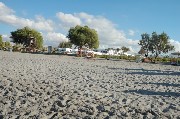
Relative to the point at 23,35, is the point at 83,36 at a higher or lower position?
lower

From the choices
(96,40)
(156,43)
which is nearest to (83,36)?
(96,40)

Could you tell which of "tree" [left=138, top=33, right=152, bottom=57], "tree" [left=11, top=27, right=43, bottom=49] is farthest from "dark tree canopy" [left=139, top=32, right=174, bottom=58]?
"tree" [left=11, top=27, right=43, bottom=49]

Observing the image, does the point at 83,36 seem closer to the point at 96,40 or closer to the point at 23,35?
the point at 96,40

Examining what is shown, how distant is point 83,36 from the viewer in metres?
76.9

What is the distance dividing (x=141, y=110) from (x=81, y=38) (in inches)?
2710

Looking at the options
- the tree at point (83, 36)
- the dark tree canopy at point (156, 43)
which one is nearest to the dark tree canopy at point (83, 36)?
the tree at point (83, 36)

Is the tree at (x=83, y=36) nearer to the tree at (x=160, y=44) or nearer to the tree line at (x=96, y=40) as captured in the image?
the tree line at (x=96, y=40)

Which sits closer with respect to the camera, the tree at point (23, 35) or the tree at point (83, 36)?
the tree at point (83, 36)

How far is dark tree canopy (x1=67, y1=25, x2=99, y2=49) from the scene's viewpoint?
7700 centimetres

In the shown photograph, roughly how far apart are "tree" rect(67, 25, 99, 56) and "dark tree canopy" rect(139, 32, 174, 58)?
13.0 meters

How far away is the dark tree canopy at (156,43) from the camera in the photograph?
75250mm

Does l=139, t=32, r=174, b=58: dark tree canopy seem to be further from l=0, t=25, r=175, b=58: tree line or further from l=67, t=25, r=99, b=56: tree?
l=67, t=25, r=99, b=56: tree

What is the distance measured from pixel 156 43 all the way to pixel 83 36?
62.1ft

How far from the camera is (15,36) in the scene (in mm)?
95312
